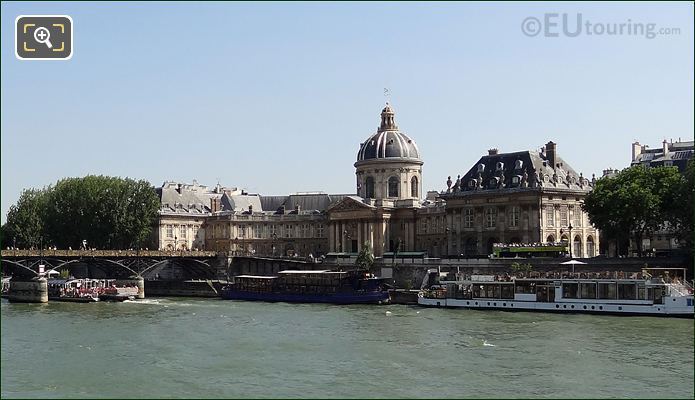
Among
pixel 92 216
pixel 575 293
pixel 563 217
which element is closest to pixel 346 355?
pixel 575 293

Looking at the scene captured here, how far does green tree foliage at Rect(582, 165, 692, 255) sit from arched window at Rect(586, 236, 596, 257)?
44.5 ft

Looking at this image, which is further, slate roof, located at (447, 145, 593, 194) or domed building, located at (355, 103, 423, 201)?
domed building, located at (355, 103, 423, 201)

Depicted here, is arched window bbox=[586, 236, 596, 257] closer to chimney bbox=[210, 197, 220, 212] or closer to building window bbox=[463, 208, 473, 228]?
building window bbox=[463, 208, 473, 228]

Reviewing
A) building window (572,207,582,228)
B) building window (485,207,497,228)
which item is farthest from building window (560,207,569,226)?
building window (485,207,497,228)

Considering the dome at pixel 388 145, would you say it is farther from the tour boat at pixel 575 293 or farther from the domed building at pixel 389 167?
the tour boat at pixel 575 293

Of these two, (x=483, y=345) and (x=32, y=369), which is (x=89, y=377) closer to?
(x=32, y=369)

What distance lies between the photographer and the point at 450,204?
9431 centimetres

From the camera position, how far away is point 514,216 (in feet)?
291

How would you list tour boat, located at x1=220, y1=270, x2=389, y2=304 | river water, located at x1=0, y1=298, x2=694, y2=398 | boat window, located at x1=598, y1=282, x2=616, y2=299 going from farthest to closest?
tour boat, located at x1=220, y1=270, x2=389, y2=304, boat window, located at x1=598, y1=282, x2=616, y2=299, river water, located at x1=0, y1=298, x2=694, y2=398

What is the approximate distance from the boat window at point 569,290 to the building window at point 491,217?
24549 mm

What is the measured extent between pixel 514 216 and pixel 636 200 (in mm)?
16669

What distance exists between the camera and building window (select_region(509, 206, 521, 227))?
88.5 metres

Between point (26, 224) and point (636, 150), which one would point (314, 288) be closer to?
point (26, 224)

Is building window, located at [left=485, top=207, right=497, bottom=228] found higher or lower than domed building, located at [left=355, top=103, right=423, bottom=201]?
lower
